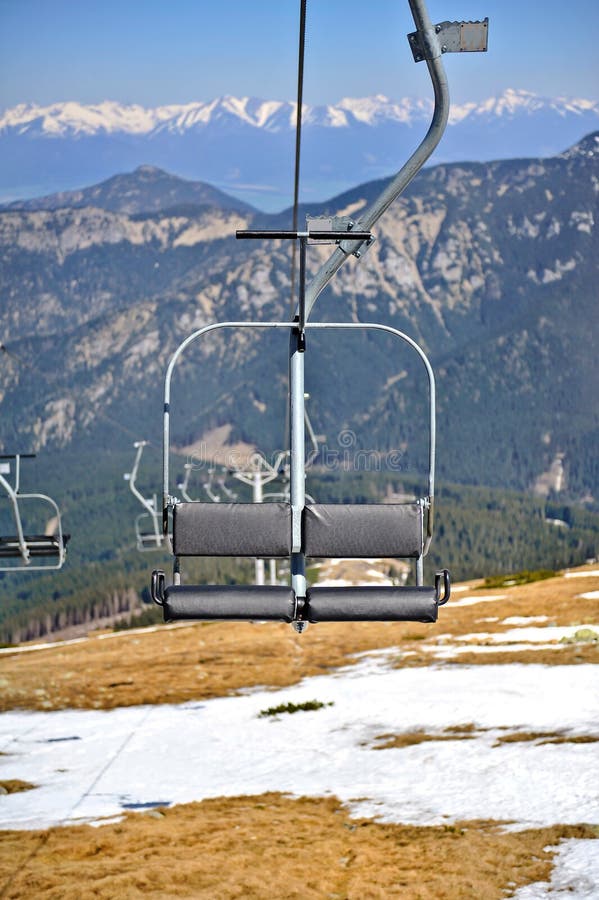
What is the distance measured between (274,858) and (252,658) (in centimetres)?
3016

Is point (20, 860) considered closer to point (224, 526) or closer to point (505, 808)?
point (505, 808)

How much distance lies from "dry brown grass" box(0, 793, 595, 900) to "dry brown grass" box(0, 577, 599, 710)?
60.1 ft

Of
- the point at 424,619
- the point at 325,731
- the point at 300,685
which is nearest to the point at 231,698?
the point at 300,685

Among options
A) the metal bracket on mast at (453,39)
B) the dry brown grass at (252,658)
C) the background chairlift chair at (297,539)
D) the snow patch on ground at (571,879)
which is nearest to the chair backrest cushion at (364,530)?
the background chairlift chair at (297,539)

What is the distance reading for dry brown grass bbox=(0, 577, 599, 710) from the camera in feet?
172

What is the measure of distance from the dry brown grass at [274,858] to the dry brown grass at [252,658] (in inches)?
721

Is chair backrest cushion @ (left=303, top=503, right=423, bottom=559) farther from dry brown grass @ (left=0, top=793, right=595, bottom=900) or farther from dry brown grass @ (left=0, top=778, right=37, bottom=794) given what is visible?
dry brown grass @ (left=0, top=778, right=37, bottom=794)

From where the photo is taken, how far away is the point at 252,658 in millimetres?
60062

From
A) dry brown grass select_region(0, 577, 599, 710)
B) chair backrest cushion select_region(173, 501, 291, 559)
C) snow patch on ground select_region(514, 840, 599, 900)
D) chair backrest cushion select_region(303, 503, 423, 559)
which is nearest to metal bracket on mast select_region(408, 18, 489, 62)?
chair backrest cushion select_region(303, 503, 423, 559)

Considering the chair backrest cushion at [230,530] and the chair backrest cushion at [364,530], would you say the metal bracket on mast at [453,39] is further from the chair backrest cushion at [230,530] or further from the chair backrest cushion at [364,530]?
the chair backrest cushion at [230,530]

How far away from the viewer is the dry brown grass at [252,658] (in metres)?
52.5

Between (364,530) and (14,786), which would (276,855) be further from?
(364,530)

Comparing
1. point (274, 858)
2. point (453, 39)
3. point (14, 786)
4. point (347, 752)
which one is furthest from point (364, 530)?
point (14, 786)

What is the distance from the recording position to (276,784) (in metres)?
37.4
